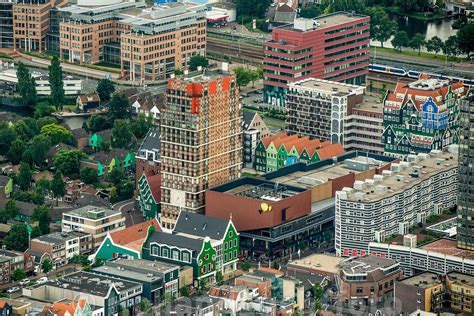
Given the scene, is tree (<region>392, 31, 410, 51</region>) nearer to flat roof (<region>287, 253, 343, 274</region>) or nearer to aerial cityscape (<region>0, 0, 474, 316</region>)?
aerial cityscape (<region>0, 0, 474, 316</region>)

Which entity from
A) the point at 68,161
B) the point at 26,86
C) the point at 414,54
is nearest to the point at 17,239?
the point at 68,161

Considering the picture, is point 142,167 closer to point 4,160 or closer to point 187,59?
point 4,160

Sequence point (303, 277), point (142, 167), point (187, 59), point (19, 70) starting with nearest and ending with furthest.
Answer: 1. point (303, 277)
2. point (142, 167)
3. point (19, 70)
4. point (187, 59)

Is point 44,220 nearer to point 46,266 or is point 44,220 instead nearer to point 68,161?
point 46,266

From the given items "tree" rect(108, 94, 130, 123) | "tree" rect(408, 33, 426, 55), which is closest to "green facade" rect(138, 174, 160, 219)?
"tree" rect(108, 94, 130, 123)

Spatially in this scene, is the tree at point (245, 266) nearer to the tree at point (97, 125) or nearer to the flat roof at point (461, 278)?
the flat roof at point (461, 278)

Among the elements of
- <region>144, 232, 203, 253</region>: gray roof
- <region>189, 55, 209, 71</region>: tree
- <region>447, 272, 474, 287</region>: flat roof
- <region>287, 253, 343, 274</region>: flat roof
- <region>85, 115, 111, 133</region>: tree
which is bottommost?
<region>85, 115, 111, 133</region>: tree

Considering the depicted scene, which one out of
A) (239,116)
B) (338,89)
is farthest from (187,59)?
(239,116)
